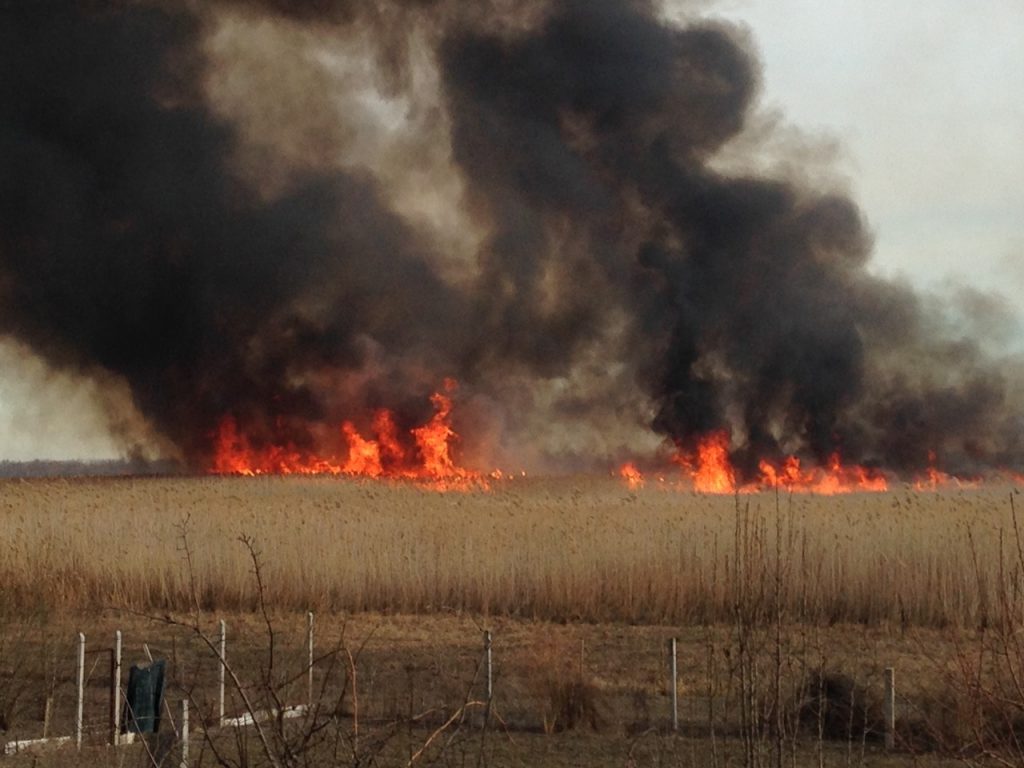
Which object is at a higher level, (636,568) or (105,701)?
(636,568)

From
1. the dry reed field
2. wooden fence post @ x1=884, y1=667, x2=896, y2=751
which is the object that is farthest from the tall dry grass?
wooden fence post @ x1=884, y1=667, x2=896, y2=751

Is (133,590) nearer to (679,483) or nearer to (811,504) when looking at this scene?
Result: (811,504)

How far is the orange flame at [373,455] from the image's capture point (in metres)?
49.5

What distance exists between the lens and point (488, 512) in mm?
25031

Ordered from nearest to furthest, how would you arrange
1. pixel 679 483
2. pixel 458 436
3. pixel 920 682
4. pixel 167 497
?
pixel 920 682 < pixel 167 497 < pixel 679 483 < pixel 458 436

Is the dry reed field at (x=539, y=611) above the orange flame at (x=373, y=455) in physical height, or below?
below

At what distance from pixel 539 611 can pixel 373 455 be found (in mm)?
33364

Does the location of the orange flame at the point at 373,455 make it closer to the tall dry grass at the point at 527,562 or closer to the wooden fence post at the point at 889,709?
the tall dry grass at the point at 527,562

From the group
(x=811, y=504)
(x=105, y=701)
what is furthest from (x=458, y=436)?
(x=105, y=701)

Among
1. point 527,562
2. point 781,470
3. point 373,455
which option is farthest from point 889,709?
point 373,455

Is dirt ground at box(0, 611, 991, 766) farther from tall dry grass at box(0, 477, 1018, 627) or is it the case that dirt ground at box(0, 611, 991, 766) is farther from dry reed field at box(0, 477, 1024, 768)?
tall dry grass at box(0, 477, 1018, 627)

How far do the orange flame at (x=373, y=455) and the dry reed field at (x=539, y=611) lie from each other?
23.3 m

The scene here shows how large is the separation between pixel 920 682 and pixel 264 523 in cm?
1278

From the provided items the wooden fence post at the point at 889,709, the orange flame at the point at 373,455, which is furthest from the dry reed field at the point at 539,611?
the orange flame at the point at 373,455
